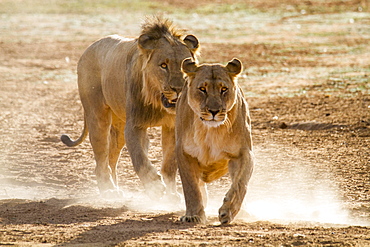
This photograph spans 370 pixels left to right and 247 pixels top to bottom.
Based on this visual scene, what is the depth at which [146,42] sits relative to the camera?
6750mm

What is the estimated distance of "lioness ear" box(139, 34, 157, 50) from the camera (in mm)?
6727

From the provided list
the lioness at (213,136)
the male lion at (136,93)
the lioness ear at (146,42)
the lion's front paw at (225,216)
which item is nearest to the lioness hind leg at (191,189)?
the lioness at (213,136)

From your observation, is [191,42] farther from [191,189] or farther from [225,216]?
[225,216]

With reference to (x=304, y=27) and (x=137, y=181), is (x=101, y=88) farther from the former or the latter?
(x=304, y=27)

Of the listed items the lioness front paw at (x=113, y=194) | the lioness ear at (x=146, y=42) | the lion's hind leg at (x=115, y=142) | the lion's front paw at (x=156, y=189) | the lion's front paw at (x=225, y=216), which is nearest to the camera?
the lion's front paw at (x=225, y=216)

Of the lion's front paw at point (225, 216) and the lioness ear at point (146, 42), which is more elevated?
the lioness ear at point (146, 42)

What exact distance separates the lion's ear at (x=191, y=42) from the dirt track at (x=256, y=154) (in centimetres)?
144

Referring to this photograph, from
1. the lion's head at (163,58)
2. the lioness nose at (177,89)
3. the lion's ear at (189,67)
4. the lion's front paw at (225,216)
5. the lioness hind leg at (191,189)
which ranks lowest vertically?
the lion's front paw at (225,216)

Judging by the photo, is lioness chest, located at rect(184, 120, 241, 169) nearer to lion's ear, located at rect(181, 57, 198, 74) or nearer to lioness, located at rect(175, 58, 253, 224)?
lioness, located at rect(175, 58, 253, 224)

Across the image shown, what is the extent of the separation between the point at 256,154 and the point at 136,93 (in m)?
2.29

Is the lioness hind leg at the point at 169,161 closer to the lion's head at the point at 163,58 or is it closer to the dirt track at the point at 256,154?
the dirt track at the point at 256,154

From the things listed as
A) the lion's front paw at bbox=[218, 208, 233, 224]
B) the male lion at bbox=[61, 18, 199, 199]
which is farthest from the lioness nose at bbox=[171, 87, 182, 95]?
the lion's front paw at bbox=[218, 208, 233, 224]

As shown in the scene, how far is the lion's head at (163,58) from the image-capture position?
21.3 ft

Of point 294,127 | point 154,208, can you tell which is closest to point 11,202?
point 154,208
